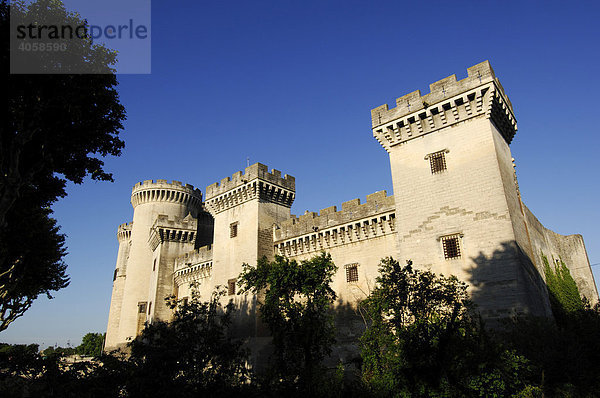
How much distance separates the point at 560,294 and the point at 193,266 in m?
24.6

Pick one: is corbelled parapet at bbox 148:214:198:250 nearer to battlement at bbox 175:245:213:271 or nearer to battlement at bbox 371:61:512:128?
battlement at bbox 175:245:213:271

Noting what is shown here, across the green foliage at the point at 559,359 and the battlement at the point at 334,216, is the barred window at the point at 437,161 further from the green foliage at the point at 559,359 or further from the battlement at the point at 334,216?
the green foliage at the point at 559,359

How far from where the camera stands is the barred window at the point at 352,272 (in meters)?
22.0

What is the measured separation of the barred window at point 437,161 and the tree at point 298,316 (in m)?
6.98

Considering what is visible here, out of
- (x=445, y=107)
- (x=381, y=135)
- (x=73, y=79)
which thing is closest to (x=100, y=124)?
(x=73, y=79)

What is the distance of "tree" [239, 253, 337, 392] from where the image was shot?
15.9 metres

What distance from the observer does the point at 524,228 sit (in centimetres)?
1859

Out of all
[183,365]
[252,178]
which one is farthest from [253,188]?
[183,365]

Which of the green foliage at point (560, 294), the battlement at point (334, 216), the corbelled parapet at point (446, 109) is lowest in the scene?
the green foliage at point (560, 294)

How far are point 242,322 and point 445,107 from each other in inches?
666

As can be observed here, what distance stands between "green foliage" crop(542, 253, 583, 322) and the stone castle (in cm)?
88

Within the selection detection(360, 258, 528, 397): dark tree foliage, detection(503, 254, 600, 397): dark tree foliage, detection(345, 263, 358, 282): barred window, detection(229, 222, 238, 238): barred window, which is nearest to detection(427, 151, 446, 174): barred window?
detection(360, 258, 528, 397): dark tree foliage

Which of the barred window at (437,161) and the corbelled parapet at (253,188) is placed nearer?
the barred window at (437,161)

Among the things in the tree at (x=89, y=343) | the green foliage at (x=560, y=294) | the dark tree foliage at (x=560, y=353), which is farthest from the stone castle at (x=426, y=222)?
the tree at (x=89, y=343)
